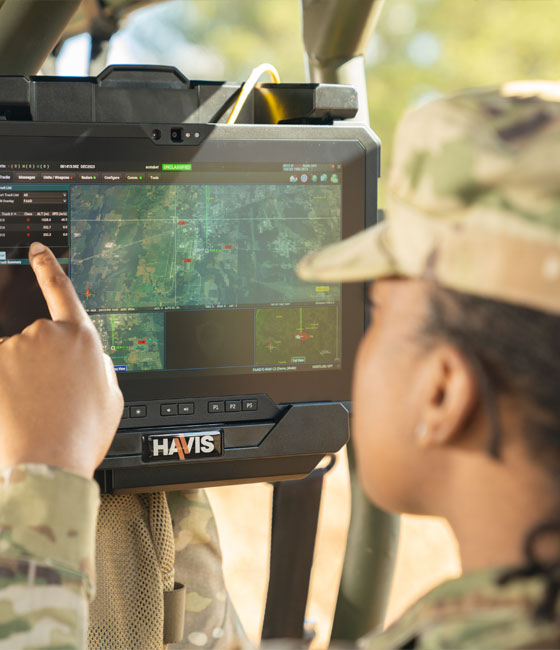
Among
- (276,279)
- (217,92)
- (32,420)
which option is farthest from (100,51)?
(32,420)

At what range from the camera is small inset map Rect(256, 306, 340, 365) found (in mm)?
936

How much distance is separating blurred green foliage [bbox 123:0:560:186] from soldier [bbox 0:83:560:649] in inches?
217

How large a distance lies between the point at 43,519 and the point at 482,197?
0.42 m

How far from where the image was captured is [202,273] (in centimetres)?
91

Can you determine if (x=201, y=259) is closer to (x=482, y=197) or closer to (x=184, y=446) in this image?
(x=184, y=446)

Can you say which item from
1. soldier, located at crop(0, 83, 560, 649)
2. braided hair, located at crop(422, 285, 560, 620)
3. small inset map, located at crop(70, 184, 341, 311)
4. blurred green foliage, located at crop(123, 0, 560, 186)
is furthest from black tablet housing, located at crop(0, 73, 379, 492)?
blurred green foliage, located at crop(123, 0, 560, 186)

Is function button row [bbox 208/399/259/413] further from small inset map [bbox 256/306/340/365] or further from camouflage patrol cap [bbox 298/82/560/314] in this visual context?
camouflage patrol cap [bbox 298/82/560/314]

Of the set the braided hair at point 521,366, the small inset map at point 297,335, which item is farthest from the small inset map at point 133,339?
the braided hair at point 521,366

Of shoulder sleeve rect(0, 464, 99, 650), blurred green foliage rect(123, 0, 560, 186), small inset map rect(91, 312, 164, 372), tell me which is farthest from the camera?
blurred green foliage rect(123, 0, 560, 186)

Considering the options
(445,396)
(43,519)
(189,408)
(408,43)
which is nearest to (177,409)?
(189,408)

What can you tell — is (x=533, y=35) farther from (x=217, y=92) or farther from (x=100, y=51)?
(x=217, y=92)

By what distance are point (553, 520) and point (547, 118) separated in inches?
9.6

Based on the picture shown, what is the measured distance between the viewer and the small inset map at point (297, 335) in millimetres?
936

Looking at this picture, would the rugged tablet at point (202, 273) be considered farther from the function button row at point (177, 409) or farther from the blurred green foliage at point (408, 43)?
the blurred green foliage at point (408, 43)
